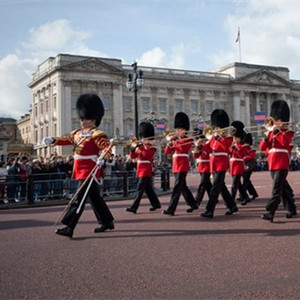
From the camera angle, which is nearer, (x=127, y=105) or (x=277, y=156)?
(x=277, y=156)

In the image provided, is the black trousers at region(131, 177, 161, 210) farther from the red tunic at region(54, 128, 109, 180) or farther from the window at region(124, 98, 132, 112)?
the window at region(124, 98, 132, 112)

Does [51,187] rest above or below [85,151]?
below

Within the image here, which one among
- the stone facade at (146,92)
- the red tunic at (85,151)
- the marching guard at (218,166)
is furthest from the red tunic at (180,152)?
the stone facade at (146,92)

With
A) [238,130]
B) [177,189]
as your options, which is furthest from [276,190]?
[238,130]

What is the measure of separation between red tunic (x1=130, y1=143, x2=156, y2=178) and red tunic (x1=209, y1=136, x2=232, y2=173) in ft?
5.04

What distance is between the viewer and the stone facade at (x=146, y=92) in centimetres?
6000

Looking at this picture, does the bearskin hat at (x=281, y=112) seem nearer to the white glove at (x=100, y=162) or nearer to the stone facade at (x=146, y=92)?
the white glove at (x=100, y=162)

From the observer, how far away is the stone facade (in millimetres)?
60000

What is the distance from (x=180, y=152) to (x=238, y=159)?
2100mm

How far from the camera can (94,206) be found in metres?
7.34

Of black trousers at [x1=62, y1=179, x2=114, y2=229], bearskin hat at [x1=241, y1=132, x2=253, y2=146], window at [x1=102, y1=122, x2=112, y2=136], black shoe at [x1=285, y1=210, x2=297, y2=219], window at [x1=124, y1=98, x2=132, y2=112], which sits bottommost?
black shoe at [x1=285, y1=210, x2=297, y2=219]

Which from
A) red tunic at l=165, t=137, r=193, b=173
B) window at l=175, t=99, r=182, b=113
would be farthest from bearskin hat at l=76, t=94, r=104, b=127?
window at l=175, t=99, r=182, b=113

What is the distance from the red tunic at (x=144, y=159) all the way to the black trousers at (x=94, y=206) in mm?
2760

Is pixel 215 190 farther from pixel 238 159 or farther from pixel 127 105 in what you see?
pixel 127 105
